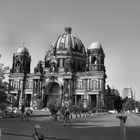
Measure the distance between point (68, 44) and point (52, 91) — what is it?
2114 cm

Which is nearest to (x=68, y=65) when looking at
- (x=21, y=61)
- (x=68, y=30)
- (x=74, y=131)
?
(x=21, y=61)

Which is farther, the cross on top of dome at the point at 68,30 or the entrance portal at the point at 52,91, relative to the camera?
the cross on top of dome at the point at 68,30

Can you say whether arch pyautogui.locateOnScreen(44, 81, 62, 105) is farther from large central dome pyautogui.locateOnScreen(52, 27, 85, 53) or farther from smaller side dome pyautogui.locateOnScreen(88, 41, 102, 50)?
smaller side dome pyautogui.locateOnScreen(88, 41, 102, 50)

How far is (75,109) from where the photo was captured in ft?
217

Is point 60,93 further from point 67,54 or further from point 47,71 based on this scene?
point 67,54

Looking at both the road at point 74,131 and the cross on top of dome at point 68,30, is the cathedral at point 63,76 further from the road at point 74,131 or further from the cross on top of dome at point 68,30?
the road at point 74,131

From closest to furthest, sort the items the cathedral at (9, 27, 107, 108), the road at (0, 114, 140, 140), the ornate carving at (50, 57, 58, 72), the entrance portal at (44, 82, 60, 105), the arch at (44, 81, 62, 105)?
the road at (0, 114, 140, 140) → the cathedral at (9, 27, 107, 108) → the arch at (44, 81, 62, 105) → the entrance portal at (44, 82, 60, 105) → the ornate carving at (50, 57, 58, 72)

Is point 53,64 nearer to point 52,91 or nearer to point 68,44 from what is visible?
point 52,91

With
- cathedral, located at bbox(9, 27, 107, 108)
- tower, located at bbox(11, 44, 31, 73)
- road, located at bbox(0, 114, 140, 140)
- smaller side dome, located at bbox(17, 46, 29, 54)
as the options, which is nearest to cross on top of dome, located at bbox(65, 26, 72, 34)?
cathedral, located at bbox(9, 27, 107, 108)

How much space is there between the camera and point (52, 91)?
9938 centimetres

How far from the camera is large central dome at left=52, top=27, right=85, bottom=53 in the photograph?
107062mm

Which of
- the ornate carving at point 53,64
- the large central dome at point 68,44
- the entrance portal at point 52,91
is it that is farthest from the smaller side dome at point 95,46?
the entrance portal at point 52,91

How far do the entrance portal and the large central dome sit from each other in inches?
644

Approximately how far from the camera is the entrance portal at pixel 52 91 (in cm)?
9750
